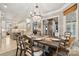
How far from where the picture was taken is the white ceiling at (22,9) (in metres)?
1.75

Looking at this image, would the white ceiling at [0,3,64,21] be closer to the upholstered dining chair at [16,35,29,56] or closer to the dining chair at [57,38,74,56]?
the upholstered dining chair at [16,35,29,56]

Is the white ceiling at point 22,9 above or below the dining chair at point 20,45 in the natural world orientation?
above

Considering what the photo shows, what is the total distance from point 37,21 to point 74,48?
79cm

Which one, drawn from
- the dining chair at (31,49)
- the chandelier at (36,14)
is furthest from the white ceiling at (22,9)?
the dining chair at (31,49)

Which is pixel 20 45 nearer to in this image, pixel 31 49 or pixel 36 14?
pixel 31 49

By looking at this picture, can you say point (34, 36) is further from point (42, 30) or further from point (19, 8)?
point (19, 8)

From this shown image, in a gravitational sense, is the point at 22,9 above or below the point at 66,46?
above

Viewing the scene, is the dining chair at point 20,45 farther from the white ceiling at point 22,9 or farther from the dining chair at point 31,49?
the white ceiling at point 22,9

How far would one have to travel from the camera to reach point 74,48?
5.70ft

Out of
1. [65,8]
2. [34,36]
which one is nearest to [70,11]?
[65,8]

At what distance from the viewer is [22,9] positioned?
1.75 m

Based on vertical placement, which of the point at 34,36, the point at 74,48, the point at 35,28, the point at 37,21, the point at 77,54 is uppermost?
the point at 37,21

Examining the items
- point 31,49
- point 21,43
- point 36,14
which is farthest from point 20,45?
point 36,14

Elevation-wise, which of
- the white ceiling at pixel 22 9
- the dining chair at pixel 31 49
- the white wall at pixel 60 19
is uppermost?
the white ceiling at pixel 22 9
